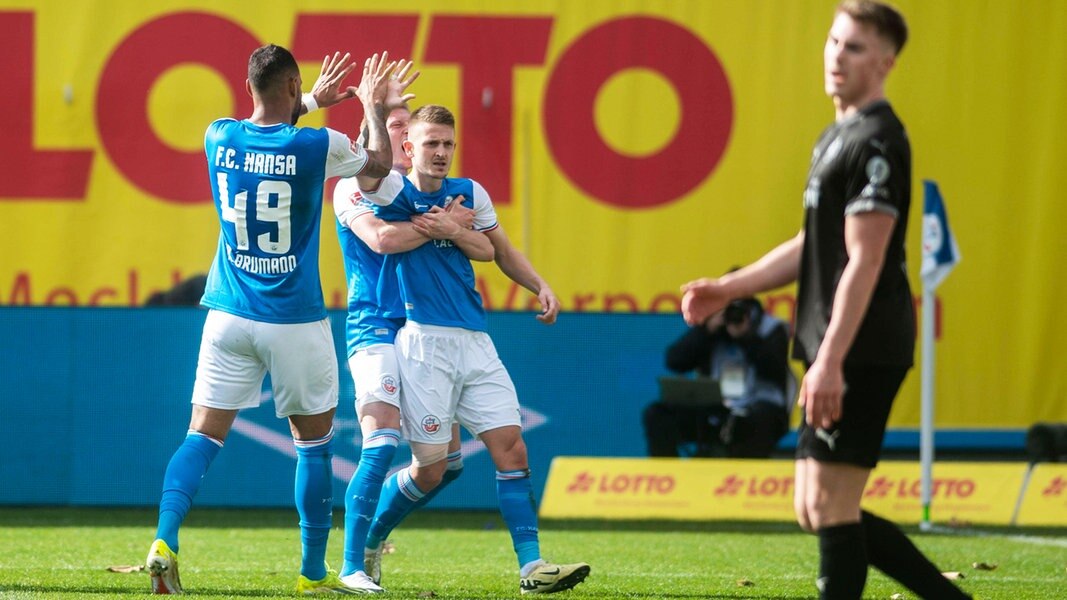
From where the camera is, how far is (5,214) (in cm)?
1209

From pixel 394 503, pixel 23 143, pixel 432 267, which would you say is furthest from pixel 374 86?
pixel 23 143

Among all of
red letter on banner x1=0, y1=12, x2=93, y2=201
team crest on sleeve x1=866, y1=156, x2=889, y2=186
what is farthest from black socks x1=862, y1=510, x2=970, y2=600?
red letter on banner x1=0, y1=12, x2=93, y2=201

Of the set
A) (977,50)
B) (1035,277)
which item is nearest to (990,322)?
(1035,277)

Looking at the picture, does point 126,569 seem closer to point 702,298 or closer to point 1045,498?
point 702,298

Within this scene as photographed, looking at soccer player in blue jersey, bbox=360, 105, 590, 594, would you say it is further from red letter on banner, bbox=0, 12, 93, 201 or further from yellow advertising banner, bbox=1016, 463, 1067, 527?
red letter on banner, bbox=0, 12, 93, 201

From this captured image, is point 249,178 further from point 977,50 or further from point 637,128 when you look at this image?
point 977,50

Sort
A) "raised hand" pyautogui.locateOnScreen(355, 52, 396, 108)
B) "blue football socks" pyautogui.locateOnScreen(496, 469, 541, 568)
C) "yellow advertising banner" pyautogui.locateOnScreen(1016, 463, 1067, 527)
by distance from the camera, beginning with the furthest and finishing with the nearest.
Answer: "yellow advertising banner" pyautogui.locateOnScreen(1016, 463, 1067, 527) < "blue football socks" pyautogui.locateOnScreen(496, 469, 541, 568) < "raised hand" pyautogui.locateOnScreen(355, 52, 396, 108)

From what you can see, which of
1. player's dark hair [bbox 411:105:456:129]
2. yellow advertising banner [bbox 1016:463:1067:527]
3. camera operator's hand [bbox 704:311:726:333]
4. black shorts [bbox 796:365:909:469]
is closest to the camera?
black shorts [bbox 796:365:909:469]

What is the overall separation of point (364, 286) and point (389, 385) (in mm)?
520

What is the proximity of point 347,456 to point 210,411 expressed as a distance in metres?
4.48

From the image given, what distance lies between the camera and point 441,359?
6.02 metres

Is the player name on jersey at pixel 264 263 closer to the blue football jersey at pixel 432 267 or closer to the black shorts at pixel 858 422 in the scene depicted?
the blue football jersey at pixel 432 267

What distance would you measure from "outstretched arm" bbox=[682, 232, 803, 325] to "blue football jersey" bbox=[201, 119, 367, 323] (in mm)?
2028

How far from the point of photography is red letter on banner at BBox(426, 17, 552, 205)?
12.4m
